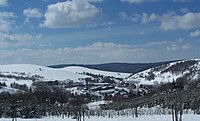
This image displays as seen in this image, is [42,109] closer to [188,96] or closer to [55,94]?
[188,96]

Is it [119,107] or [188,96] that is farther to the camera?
[119,107]

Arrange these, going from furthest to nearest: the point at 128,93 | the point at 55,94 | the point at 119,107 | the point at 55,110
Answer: the point at 128,93 → the point at 55,94 → the point at 119,107 → the point at 55,110

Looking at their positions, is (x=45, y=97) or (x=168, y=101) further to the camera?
(x=45, y=97)

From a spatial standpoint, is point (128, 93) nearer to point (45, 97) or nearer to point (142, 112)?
point (45, 97)

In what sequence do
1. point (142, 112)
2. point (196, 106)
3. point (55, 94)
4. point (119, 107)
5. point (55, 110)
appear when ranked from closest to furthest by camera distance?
point (196, 106) < point (142, 112) < point (55, 110) < point (119, 107) < point (55, 94)

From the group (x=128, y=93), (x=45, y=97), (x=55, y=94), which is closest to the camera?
(x=45, y=97)

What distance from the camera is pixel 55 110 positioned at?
8050cm

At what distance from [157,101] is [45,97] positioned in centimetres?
5465

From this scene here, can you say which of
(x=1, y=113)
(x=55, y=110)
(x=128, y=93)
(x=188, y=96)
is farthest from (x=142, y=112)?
(x=128, y=93)

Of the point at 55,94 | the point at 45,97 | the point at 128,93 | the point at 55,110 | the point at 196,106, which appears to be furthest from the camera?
the point at 128,93

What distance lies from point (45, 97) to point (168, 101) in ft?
199

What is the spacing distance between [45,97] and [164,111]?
65295 millimetres

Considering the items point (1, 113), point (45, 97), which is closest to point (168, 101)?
point (1, 113)

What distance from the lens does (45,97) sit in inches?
5005
